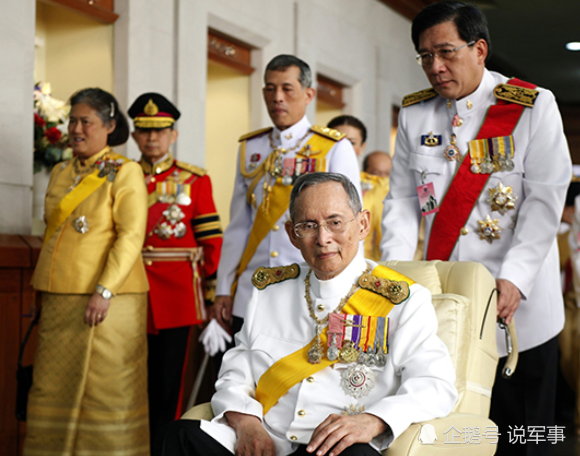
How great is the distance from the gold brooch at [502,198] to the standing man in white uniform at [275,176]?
0.66m

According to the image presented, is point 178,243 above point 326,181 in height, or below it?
below

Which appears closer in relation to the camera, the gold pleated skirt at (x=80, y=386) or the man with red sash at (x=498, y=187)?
the man with red sash at (x=498, y=187)

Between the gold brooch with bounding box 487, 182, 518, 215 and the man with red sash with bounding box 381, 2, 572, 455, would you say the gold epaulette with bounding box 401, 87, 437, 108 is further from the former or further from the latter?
the gold brooch with bounding box 487, 182, 518, 215

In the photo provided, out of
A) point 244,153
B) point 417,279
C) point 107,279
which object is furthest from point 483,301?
point 107,279

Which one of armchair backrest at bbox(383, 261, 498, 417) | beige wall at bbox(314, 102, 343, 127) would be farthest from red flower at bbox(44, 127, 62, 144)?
beige wall at bbox(314, 102, 343, 127)

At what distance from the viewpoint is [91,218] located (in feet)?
9.99

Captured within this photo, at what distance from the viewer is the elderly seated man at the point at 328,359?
1719mm

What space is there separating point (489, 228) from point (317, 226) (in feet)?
2.17

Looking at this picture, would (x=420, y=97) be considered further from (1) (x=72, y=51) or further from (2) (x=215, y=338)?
(1) (x=72, y=51)

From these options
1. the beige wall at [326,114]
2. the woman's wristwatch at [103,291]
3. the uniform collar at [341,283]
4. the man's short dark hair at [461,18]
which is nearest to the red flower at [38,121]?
the woman's wristwatch at [103,291]

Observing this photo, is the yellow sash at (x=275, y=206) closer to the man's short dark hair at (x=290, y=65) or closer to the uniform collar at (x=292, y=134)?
the uniform collar at (x=292, y=134)

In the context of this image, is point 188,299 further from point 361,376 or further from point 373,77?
point 373,77

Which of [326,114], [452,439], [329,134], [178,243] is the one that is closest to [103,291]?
[178,243]

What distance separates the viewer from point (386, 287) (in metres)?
1.88
